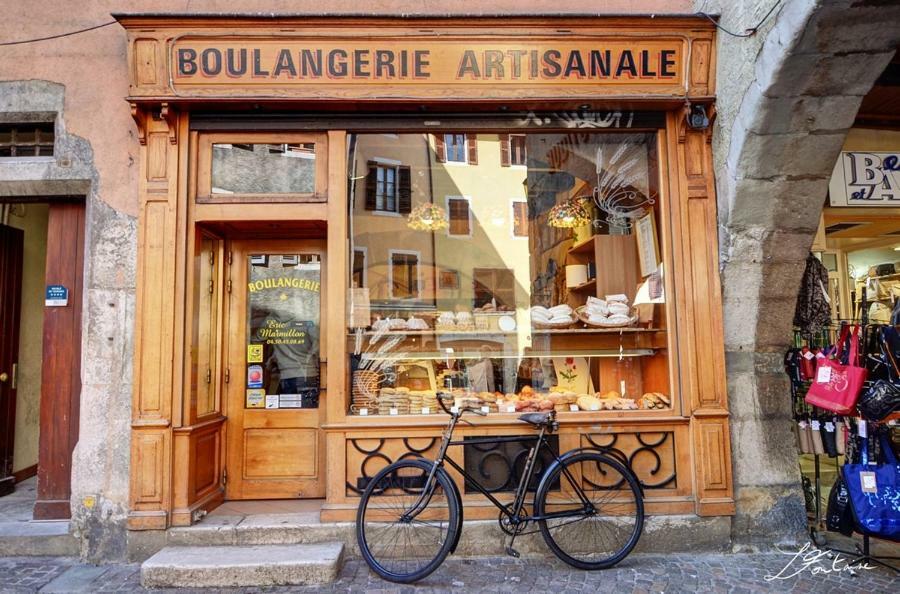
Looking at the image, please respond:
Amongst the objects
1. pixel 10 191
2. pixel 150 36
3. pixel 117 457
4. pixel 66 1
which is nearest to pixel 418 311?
pixel 117 457

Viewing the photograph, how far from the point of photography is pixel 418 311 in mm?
6203

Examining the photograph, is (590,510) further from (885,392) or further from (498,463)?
(885,392)

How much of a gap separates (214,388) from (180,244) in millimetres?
1515

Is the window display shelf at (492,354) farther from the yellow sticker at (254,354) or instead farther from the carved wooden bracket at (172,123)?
the carved wooden bracket at (172,123)

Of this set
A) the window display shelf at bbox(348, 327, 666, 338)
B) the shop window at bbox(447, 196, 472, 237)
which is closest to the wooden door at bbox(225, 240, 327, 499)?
the window display shelf at bbox(348, 327, 666, 338)

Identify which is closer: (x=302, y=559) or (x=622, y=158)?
(x=302, y=559)

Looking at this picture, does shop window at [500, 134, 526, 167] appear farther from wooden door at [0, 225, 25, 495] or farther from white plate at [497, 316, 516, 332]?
wooden door at [0, 225, 25, 495]

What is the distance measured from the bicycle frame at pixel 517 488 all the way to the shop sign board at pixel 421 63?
2.97m

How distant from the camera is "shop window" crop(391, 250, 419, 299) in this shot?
6.26 meters

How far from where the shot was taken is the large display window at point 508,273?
5.55 m

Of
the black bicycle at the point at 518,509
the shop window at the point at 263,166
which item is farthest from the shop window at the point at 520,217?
the black bicycle at the point at 518,509

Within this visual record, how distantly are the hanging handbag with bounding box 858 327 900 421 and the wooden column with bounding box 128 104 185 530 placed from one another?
5637 mm

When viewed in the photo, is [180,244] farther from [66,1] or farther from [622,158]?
Result: [622,158]

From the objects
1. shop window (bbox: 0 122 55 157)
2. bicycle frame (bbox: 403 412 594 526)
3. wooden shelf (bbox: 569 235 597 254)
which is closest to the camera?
bicycle frame (bbox: 403 412 594 526)
